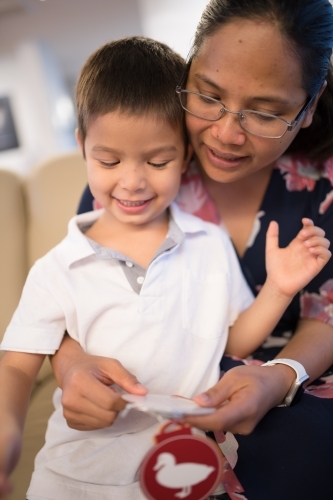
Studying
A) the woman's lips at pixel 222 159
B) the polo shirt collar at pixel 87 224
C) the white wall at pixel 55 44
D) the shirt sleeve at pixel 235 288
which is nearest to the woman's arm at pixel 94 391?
the polo shirt collar at pixel 87 224

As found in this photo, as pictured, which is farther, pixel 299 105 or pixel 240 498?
pixel 299 105

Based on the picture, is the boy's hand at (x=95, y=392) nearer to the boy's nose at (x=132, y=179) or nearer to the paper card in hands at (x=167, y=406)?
the paper card in hands at (x=167, y=406)

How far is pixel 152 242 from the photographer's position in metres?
1.18

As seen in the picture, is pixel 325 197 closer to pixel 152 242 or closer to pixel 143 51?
pixel 152 242

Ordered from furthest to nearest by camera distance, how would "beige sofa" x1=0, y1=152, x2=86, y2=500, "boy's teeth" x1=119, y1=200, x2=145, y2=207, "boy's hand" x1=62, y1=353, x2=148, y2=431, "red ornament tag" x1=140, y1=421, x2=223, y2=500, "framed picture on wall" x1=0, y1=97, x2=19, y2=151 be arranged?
"framed picture on wall" x1=0, y1=97, x2=19, y2=151
"beige sofa" x1=0, y1=152, x2=86, y2=500
"boy's teeth" x1=119, y1=200, x2=145, y2=207
"boy's hand" x1=62, y1=353, x2=148, y2=431
"red ornament tag" x1=140, y1=421, x2=223, y2=500

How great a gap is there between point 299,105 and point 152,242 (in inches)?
16.9

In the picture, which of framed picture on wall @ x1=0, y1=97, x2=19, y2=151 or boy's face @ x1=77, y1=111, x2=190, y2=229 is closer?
boy's face @ x1=77, y1=111, x2=190, y2=229

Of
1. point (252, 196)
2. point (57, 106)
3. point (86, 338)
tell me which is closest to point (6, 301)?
point (86, 338)

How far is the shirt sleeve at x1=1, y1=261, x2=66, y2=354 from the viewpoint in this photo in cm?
104

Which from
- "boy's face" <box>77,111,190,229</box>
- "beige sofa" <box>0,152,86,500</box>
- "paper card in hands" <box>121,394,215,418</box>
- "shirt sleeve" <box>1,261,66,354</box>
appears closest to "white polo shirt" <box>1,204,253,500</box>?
"shirt sleeve" <box>1,261,66,354</box>

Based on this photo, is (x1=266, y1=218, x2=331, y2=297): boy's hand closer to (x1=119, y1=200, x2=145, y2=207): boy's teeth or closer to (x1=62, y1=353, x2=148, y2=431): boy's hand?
(x1=119, y1=200, x2=145, y2=207): boy's teeth

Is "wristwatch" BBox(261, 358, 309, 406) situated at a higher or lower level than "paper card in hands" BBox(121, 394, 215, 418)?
lower

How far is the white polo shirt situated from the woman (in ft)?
0.26

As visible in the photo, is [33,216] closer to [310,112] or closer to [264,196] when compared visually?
[264,196]
